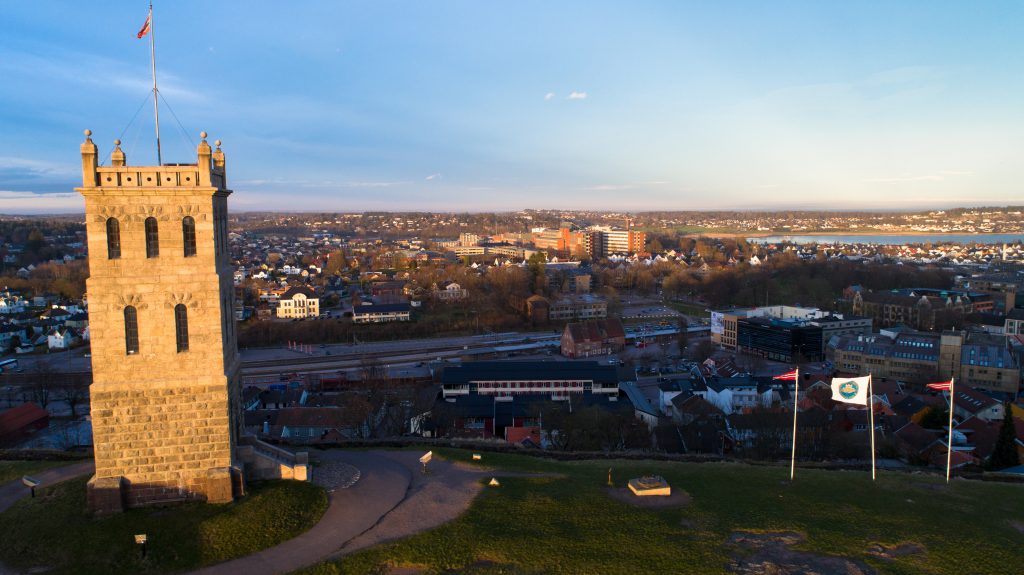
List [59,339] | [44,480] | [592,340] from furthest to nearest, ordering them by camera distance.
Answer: [59,339] → [592,340] → [44,480]

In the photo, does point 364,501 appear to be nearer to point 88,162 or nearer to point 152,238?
point 152,238

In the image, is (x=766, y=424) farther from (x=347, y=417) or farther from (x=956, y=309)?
(x=956, y=309)

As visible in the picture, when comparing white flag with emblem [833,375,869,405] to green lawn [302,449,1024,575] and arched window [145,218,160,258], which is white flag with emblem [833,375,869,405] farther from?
arched window [145,218,160,258]

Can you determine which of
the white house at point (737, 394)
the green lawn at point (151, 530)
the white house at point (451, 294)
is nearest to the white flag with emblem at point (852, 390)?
the green lawn at point (151, 530)

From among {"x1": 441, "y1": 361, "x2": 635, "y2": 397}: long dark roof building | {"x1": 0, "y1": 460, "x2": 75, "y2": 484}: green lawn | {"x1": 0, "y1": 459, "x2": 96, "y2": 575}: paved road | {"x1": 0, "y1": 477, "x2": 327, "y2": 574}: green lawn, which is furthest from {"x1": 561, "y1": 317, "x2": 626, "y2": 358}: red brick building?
{"x1": 0, "y1": 477, "x2": 327, "y2": 574}: green lawn

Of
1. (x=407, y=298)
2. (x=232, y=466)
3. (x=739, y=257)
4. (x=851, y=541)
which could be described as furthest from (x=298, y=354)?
(x=739, y=257)

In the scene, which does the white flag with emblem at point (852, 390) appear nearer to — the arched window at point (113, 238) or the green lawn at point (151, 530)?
the green lawn at point (151, 530)

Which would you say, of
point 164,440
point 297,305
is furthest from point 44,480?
point 297,305
